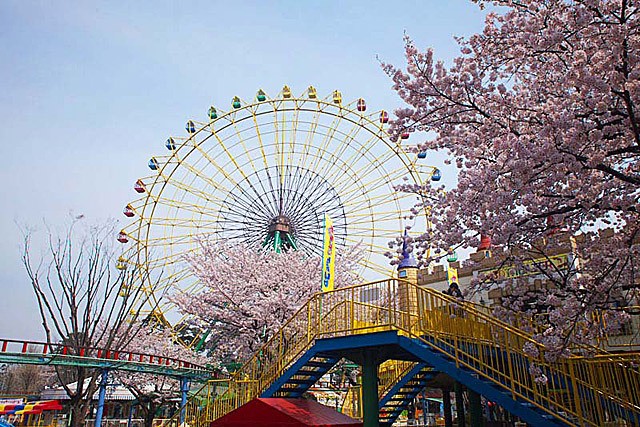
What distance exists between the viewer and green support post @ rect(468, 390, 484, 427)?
10.5m

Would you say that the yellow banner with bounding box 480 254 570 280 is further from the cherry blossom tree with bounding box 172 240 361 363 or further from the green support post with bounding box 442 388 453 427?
the cherry blossom tree with bounding box 172 240 361 363

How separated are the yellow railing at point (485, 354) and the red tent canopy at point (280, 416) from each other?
72.5 inches

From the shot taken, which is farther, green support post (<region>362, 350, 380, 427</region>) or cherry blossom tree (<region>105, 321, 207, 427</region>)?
cherry blossom tree (<region>105, 321, 207, 427</region>)

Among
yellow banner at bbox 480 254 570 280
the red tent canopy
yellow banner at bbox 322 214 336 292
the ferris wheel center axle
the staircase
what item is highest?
the ferris wheel center axle

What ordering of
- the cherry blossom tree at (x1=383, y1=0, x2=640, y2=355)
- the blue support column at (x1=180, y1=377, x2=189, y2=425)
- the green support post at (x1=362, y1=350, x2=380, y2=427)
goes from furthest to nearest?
1. the blue support column at (x1=180, y1=377, x2=189, y2=425)
2. the green support post at (x1=362, y1=350, x2=380, y2=427)
3. the cherry blossom tree at (x1=383, y1=0, x2=640, y2=355)

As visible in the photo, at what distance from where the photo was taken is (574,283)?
24.1 ft

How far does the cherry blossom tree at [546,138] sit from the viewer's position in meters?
5.37

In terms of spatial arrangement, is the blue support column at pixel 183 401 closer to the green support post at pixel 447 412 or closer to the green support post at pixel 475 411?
the green support post at pixel 447 412

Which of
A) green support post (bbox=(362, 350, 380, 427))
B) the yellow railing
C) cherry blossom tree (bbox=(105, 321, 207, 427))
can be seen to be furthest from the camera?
cherry blossom tree (bbox=(105, 321, 207, 427))

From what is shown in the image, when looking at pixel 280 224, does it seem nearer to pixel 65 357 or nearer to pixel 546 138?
pixel 65 357

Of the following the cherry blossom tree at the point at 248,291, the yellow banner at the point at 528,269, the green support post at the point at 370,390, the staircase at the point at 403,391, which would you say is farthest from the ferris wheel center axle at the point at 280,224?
the yellow banner at the point at 528,269

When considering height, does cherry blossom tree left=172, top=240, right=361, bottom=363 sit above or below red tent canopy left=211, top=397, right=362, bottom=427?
above

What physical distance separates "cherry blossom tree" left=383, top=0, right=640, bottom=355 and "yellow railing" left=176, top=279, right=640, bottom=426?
1.89ft

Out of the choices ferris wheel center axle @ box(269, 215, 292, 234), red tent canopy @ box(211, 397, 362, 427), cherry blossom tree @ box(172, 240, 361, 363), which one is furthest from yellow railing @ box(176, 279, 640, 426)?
ferris wheel center axle @ box(269, 215, 292, 234)
